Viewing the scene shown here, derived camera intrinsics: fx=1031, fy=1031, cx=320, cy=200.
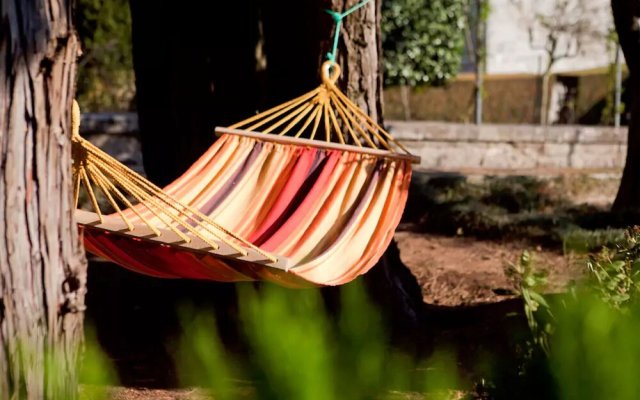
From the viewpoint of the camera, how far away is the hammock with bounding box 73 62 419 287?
2822 millimetres

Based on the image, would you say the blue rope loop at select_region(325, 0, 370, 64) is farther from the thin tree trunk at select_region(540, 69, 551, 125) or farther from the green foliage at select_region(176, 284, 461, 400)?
the thin tree trunk at select_region(540, 69, 551, 125)

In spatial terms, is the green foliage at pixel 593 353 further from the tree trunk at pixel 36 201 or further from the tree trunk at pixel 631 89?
the tree trunk at pixel 631 89

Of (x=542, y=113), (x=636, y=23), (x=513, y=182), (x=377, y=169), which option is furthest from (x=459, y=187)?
(x=542, y=113)

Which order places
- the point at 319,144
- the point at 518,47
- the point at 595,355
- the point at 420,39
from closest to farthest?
the point at 595,355 < the point at 319,144 < the point at 420,39 < the point at 518,47

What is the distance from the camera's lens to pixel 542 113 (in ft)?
38.5

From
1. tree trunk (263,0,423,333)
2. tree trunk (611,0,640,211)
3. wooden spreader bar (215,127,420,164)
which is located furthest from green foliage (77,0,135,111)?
wooden spreader bar (215,127,420,164)

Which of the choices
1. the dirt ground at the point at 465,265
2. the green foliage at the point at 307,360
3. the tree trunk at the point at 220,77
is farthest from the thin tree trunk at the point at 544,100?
the green foliage at the point at 307,360

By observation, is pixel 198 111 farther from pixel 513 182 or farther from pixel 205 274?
pixel 513 182

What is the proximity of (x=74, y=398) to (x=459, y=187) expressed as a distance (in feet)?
17.6

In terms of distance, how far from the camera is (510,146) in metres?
8.52

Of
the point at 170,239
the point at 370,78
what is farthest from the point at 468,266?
the point at 170,239

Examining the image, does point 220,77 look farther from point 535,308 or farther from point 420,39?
point 420,39

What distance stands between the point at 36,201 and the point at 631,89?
13.7 ft

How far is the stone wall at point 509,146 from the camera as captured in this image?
8.38 meters
